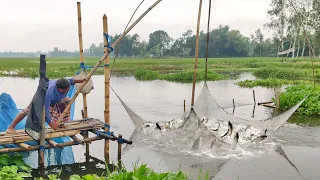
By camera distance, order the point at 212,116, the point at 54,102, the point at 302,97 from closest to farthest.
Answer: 1. the point at 54,102
2. the point at 212,116
3. the point at 302,97

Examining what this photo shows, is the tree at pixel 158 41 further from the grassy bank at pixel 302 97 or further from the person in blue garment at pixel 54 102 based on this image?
the person in blue garment at pixel 54 102

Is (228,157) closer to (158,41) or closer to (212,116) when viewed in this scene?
(212,116)

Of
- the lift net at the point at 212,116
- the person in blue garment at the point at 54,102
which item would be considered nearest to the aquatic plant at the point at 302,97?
the lift net at the point at 212,116

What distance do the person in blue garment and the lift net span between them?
183 centimetres

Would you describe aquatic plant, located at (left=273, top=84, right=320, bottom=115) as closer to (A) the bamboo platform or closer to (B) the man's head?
(A) the bamboo platform

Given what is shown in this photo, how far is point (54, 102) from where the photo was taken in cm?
481

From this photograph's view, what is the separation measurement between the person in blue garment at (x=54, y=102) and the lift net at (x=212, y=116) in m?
1.83

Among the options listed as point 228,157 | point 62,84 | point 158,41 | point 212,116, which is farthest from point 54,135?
point 158,41

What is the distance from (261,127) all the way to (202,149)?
1528 mm

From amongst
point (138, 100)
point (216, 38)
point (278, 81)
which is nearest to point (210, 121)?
point (138, 100)

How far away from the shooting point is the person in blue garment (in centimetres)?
448

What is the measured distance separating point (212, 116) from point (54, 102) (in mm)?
4041

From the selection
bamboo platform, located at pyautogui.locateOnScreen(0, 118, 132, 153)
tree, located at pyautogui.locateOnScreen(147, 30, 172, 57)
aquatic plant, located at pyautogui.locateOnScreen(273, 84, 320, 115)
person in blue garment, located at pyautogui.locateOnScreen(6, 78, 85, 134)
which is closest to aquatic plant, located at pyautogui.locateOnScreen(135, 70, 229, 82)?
aquatic plant, located at pyautogui.locateOnScreen(273, 84, 320, 115)

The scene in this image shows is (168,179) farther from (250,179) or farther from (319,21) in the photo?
(319,21)
